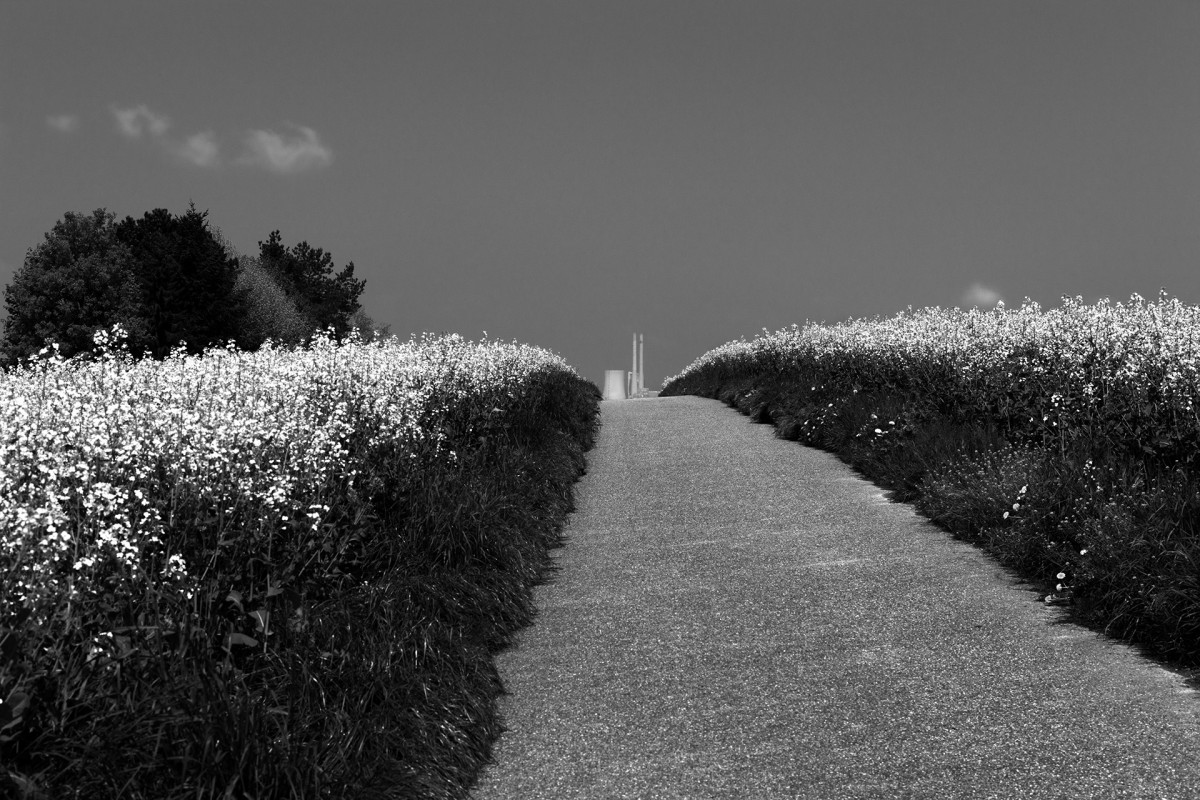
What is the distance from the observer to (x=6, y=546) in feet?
13.6

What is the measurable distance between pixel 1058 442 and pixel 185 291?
2008 inches

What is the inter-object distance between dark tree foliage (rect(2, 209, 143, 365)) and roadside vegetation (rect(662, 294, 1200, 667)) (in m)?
42.9

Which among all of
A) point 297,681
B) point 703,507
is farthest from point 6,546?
point 703,507

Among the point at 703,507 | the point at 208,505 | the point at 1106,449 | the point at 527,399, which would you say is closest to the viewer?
the point at 208,505

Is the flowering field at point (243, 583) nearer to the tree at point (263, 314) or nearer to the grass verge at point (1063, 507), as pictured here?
the grass verge at point (1063, 507)

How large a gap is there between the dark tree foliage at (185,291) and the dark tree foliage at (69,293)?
63.0 inches

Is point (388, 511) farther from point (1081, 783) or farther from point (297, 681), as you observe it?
point (1081, 783)

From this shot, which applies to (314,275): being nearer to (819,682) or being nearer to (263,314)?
(263,314)

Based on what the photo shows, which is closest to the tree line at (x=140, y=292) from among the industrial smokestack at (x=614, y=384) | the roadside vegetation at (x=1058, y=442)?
the industrial smokestack at (x=614, y=384)

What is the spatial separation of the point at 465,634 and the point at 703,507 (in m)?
5.18

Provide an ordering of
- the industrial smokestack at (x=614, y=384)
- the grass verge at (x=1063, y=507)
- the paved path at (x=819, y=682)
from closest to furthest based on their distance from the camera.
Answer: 1. the paved path at (x=819, y=682)
2. the grass verge at (x=1063, y=507)
3. the industrial smokestack at (x=614, y=384)

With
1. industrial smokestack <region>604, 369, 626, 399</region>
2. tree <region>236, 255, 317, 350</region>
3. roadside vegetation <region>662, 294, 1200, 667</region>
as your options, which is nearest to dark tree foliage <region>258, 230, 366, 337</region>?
tree <region>236, 255, 317, 350</region>

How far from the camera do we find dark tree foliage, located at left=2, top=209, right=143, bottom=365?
4869 centimetres

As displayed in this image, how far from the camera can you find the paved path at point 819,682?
489 centimetres
